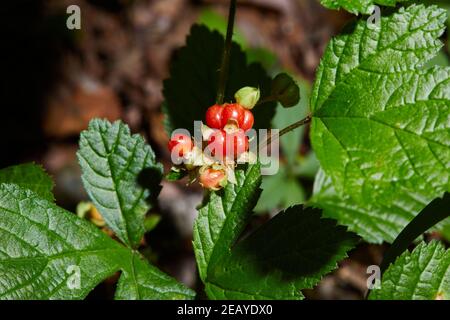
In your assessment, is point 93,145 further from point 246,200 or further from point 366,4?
point 366,4

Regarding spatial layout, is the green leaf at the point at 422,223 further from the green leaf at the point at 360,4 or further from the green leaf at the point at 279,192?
the green leaf at the point at 279,192

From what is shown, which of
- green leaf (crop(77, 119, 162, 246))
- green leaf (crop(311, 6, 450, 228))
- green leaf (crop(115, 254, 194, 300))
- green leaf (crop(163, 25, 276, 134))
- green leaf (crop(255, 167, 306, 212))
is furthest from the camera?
green leaf (crop(255, 167, 306, 212))

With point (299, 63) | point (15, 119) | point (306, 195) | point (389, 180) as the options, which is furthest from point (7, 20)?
point (389, 180)

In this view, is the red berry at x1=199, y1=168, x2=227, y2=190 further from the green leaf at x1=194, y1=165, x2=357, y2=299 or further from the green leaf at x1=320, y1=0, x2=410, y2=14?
the green leaf at x1=320, y1=0, x2=410, y2=14

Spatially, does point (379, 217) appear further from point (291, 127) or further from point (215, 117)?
point (215, 117)

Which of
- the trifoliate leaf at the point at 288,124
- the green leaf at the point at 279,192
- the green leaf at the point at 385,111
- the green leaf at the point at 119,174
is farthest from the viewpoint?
the trifoliate leaf at the point at 288,124

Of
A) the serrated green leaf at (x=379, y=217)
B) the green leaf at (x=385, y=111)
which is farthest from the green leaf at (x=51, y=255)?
the serrated green leaf at (x=379, y=217)

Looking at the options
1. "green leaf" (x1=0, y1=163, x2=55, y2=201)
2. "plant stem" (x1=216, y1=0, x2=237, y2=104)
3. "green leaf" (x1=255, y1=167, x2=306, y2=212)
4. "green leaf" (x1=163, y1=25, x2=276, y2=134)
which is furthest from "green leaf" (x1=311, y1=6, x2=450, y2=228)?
"green leaf" (x1=255, y1=167, x2=306, y2=212)
